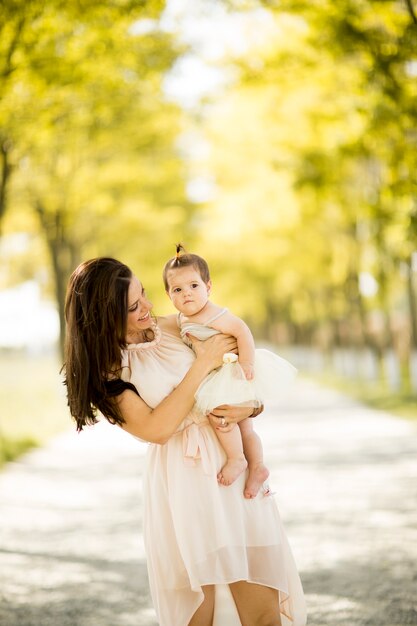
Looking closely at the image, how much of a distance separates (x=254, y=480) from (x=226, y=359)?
17.8 inches

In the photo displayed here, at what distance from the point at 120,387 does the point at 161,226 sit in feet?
71.9

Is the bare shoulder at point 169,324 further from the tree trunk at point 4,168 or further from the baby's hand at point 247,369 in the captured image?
the tree trunk at point 4,168

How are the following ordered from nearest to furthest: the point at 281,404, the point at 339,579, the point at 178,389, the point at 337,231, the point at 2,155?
the point at 178,389, the point at 339,579, the point at 2,155, the point at 281,404, the point at 337,231

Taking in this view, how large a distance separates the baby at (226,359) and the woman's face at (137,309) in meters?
0.11

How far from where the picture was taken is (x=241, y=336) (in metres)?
3.14

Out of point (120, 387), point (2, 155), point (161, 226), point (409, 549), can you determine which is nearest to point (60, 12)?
point (2, 155)

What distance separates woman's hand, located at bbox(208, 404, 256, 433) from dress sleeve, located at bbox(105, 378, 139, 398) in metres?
0.30

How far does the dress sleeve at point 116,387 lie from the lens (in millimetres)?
3029

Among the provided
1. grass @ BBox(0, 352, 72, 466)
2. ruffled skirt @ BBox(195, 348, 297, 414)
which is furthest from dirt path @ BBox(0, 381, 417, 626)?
ruffled skirt @ BBox(195, 348, 297, 414)

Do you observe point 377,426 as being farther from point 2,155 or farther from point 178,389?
point 178,389

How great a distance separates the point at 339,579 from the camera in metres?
5.00

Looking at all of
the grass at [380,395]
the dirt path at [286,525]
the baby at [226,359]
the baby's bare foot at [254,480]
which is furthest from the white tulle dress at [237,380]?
the grass at [380,395]

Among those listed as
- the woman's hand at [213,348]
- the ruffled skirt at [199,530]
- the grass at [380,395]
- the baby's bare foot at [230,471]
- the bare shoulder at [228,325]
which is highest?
the bare shoulder at [228,325]

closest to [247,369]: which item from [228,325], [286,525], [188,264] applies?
[228,325]
